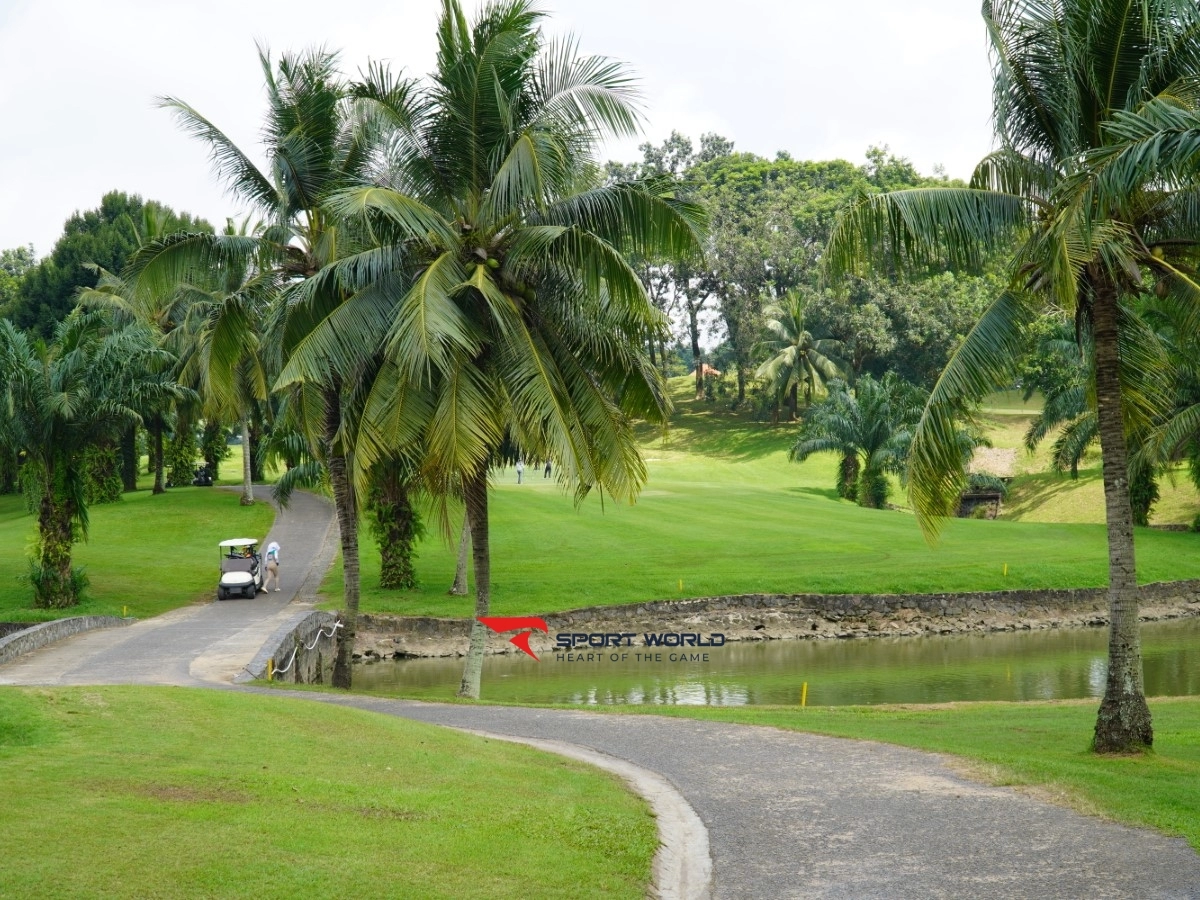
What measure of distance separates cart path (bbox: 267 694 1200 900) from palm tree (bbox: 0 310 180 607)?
63.5 ft

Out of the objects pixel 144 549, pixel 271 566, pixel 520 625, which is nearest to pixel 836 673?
pixel 520 625

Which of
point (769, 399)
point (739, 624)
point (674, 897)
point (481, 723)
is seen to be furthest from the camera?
point (769, 399)

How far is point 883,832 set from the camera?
1052 centimetres

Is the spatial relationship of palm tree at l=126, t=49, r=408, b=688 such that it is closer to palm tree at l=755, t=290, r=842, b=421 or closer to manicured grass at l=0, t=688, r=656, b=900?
manicured grass at l=0, t=688, r=656, b=900

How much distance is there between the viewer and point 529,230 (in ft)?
60.5

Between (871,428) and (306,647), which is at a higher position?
(871,428)

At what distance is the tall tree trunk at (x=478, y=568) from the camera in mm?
20594

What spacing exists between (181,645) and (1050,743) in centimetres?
1709

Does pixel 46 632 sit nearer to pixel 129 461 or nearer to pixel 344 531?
pixel 344 531

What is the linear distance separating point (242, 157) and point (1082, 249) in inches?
594

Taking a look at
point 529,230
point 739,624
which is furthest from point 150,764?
point 739,624

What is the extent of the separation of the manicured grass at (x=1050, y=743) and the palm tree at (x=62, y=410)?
17.1 meters

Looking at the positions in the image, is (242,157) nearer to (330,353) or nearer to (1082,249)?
(330,353)

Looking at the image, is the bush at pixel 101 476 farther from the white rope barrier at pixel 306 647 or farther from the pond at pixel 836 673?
the pond at pixel 836 673
